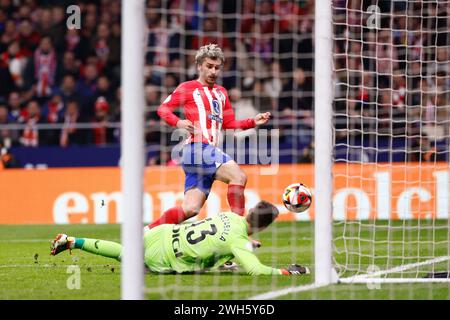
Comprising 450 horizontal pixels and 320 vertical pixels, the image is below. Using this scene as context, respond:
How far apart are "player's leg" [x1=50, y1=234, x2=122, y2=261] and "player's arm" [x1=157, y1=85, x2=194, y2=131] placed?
113 centimetres

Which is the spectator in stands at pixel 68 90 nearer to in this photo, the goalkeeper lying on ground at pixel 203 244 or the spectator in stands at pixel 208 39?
the spectator in stands at pixel 208 39

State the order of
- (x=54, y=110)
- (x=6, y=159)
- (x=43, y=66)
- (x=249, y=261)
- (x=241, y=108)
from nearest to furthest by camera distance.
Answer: (x=249, y=261) → (x=241, y=108) → (x=6, y=159) → (x=54, y=110) → (x=43, y=66)

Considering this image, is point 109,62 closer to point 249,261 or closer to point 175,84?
point 175,84

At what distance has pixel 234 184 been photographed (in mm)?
8883

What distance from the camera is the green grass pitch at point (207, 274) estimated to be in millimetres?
6988

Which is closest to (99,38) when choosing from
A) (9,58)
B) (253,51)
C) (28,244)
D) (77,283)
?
(9,58)

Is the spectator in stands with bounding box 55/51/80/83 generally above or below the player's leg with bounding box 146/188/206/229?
above

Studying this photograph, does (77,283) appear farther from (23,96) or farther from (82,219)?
(23,96)

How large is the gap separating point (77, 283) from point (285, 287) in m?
1.58

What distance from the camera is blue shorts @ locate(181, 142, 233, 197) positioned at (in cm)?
902

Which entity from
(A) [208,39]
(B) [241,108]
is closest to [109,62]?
(A) [208,39]

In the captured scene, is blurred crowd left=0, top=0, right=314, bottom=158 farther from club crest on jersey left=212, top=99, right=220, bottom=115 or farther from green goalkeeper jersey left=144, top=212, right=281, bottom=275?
green goalkeeper jersey left=144, top=212, right=281, bottom=275

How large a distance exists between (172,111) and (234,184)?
0.86 meters

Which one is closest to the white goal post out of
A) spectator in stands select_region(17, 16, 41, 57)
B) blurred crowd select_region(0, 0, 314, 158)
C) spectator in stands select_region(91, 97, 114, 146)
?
blurred crowd select_region(0, 0, 314, 158)
